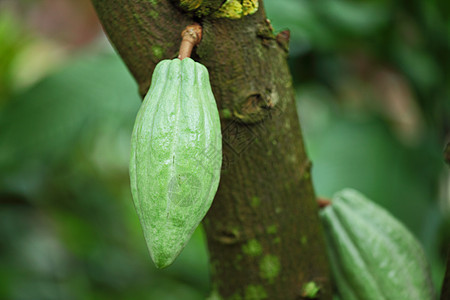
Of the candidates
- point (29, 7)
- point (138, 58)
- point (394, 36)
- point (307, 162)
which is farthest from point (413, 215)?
point (29, 7)

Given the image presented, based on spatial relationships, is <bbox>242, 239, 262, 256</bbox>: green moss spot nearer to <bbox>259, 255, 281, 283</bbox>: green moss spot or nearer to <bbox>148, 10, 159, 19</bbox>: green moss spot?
<bbox>259, 255, 281, 283</bbox>: green moss spot

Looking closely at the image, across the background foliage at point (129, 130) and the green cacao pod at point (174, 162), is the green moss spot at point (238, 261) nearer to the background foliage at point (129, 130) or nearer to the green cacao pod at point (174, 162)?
the green cacao pod at point (174, 162)

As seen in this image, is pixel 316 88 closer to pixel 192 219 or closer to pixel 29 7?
pixel 192 219

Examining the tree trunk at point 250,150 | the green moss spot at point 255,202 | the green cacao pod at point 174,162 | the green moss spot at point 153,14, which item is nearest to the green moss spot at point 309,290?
the tree trunk at point 250,150

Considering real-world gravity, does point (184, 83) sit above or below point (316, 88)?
above

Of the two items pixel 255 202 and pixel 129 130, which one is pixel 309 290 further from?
pixel 129 130

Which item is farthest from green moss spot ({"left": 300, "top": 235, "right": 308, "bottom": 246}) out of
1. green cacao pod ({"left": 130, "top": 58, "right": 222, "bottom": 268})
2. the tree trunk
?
green cacao pod ({"left": 130, "top": 58, "right": 222, "bottom": 268})
